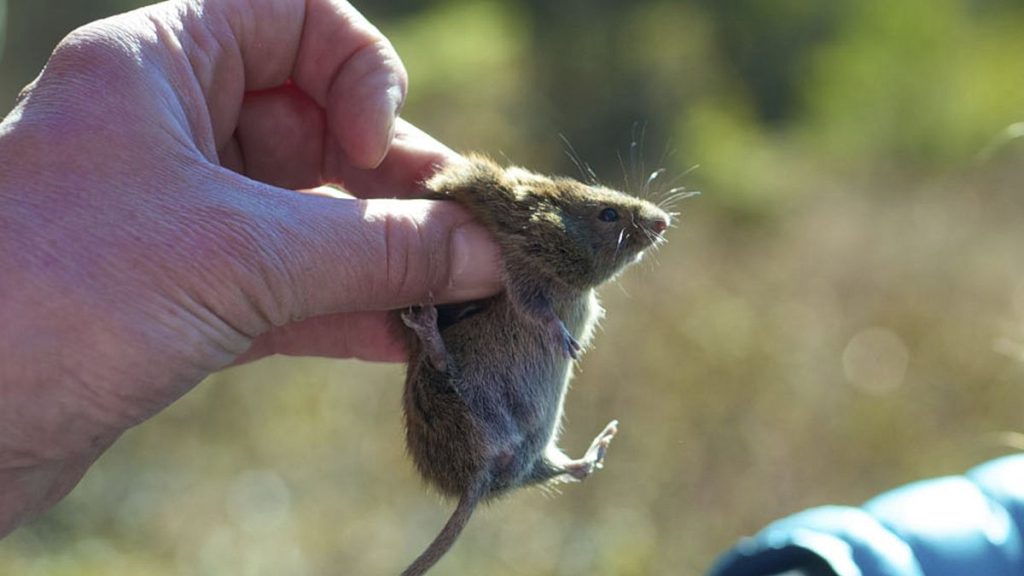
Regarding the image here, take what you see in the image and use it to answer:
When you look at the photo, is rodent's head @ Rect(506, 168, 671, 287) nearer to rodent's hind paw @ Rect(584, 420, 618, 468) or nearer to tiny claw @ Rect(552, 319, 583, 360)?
tiny claw @ Rect(552, 319, 583, 360)

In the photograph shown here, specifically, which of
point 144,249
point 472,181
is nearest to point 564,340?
point 472,181

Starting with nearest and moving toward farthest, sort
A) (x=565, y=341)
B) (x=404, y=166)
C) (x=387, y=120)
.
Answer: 1. (x=565, y=341)
2. (x=387, y=120)
3. (x=404, y=166)

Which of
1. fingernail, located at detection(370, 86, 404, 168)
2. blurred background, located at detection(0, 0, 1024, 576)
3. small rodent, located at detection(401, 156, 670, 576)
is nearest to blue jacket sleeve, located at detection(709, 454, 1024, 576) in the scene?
small rodent, located at detection(401, 156, 670, 576)

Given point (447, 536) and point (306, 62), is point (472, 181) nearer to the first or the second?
point (306, 62)

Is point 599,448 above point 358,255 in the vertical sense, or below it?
below

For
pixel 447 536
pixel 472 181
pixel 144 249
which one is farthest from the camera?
pixel 472 181

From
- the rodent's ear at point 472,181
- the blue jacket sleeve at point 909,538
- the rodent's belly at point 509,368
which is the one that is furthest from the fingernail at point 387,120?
the blue jacket sleeve at point 909,538

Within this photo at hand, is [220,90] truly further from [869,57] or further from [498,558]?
[869,57]

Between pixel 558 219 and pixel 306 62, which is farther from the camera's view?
pixel 306 62
